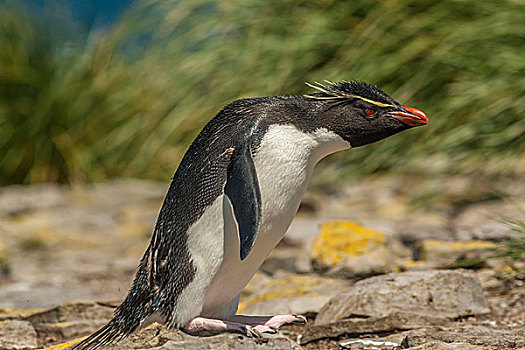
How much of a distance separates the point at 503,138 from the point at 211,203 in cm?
244

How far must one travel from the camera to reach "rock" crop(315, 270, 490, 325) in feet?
7.84

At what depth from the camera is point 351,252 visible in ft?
10.3

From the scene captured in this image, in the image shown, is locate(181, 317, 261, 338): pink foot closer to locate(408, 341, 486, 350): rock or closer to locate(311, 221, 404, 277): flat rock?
locate(408, 341, 486, 350): rock

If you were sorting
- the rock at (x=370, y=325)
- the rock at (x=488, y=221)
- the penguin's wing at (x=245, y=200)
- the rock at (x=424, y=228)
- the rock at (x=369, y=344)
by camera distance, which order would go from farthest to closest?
the rock at (x=424, y=228)
the rock at (x=488, y=221)
the rock at (x=370, y=325)
the rock at (x=369, y=344)
the penguin's wing at (x=245, y=200)

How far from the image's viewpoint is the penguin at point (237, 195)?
179cm

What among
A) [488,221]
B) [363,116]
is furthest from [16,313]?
[488,221]

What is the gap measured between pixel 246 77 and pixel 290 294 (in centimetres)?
218

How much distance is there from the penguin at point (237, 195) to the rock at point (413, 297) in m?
0.53

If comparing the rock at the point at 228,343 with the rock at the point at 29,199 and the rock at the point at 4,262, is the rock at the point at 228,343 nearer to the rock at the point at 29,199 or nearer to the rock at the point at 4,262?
the rock at the point at 4,262

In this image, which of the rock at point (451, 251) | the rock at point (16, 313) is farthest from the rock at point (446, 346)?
the rock at point (16, 313)

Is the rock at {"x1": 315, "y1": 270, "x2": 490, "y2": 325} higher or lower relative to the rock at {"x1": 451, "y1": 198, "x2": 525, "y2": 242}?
higher

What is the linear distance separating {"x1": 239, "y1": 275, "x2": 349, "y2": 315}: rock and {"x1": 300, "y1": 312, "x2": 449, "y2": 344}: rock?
0.35 m

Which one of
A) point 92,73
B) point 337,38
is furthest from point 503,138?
point 92,73

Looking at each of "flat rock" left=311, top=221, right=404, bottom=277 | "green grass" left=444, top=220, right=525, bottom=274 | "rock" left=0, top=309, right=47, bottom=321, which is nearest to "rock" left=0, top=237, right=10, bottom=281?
"rock" left=0, top=309, right=47, bottom=321
